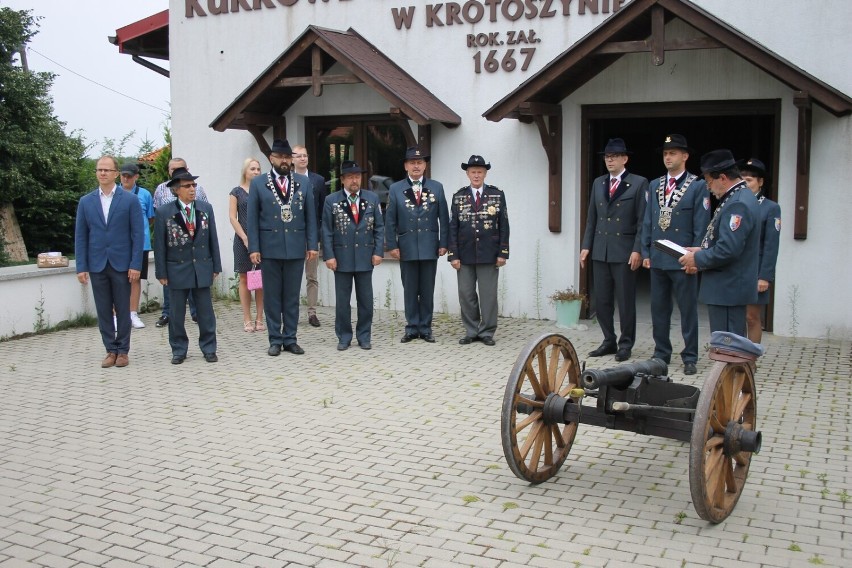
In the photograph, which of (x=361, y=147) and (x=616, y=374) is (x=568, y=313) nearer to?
(x=361, y=147)

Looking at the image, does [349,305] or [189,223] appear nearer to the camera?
[189,223]

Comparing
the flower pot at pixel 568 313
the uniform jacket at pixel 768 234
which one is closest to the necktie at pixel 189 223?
the flower pot at pixel 568 313

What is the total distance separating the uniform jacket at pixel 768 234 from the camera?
7.56 metres

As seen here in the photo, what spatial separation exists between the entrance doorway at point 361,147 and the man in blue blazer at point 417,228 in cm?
215

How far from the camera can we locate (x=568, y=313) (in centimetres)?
1046

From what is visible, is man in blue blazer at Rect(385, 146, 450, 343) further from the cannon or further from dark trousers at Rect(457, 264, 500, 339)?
the cannon

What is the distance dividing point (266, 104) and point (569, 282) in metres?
4.37

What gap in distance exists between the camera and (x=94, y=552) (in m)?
4.69

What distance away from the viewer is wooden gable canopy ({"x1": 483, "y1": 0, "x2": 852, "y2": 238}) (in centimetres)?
879

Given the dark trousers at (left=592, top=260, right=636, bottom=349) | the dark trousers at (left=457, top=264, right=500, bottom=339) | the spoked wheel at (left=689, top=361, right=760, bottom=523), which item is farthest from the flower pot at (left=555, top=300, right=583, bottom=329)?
the spoked wheel at (left=689, top=361, right=760, bottom=523)

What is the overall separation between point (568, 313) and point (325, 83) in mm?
3762

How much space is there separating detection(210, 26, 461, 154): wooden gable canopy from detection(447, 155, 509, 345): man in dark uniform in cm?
133

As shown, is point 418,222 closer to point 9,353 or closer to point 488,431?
point 488,431

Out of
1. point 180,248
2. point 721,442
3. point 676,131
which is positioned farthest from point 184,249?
point 676,131
